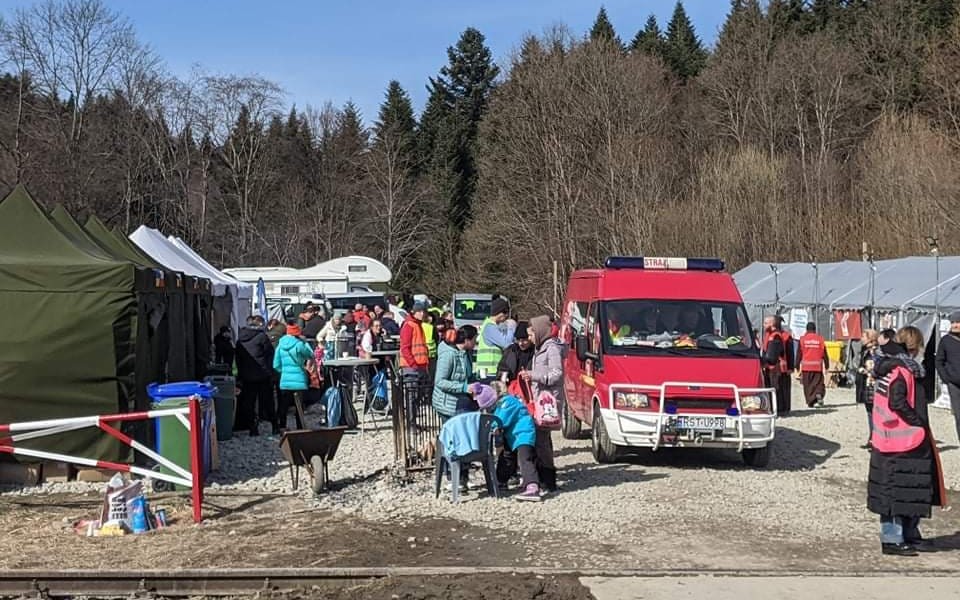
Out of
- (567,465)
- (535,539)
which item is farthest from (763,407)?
(535,539)

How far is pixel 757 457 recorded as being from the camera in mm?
12688

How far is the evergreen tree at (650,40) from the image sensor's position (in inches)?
2672

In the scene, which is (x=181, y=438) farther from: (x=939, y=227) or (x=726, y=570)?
(x=939, y=227)

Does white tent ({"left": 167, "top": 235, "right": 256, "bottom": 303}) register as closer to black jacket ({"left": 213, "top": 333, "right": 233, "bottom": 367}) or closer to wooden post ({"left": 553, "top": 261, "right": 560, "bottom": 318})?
black jacket ({"left": 213, "top": 333, "right": 233, "bottom": 367})

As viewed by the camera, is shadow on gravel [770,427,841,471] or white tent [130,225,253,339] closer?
shadow on gravel [770,427,841,471]

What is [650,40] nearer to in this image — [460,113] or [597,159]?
[460,113]

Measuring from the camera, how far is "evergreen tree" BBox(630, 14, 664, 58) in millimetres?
67875

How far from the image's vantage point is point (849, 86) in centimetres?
4956

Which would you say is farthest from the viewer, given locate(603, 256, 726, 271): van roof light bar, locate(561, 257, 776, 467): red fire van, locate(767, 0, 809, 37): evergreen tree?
locate(767, 0, 809, 37): evergreen tree

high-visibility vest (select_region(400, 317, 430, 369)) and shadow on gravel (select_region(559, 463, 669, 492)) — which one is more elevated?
high-visibility vest (select_region(400, 317, 430, 369))

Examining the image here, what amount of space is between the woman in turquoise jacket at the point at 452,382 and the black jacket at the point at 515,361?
467mm

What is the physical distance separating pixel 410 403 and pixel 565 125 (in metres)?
36.1

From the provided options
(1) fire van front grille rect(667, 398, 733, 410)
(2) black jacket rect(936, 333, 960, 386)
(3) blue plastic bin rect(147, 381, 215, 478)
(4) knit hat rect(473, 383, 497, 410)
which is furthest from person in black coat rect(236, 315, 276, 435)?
(2) black jacket rect(936, 333, 960, 386)

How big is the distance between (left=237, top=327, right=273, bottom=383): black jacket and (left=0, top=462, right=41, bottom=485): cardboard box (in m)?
4.22
